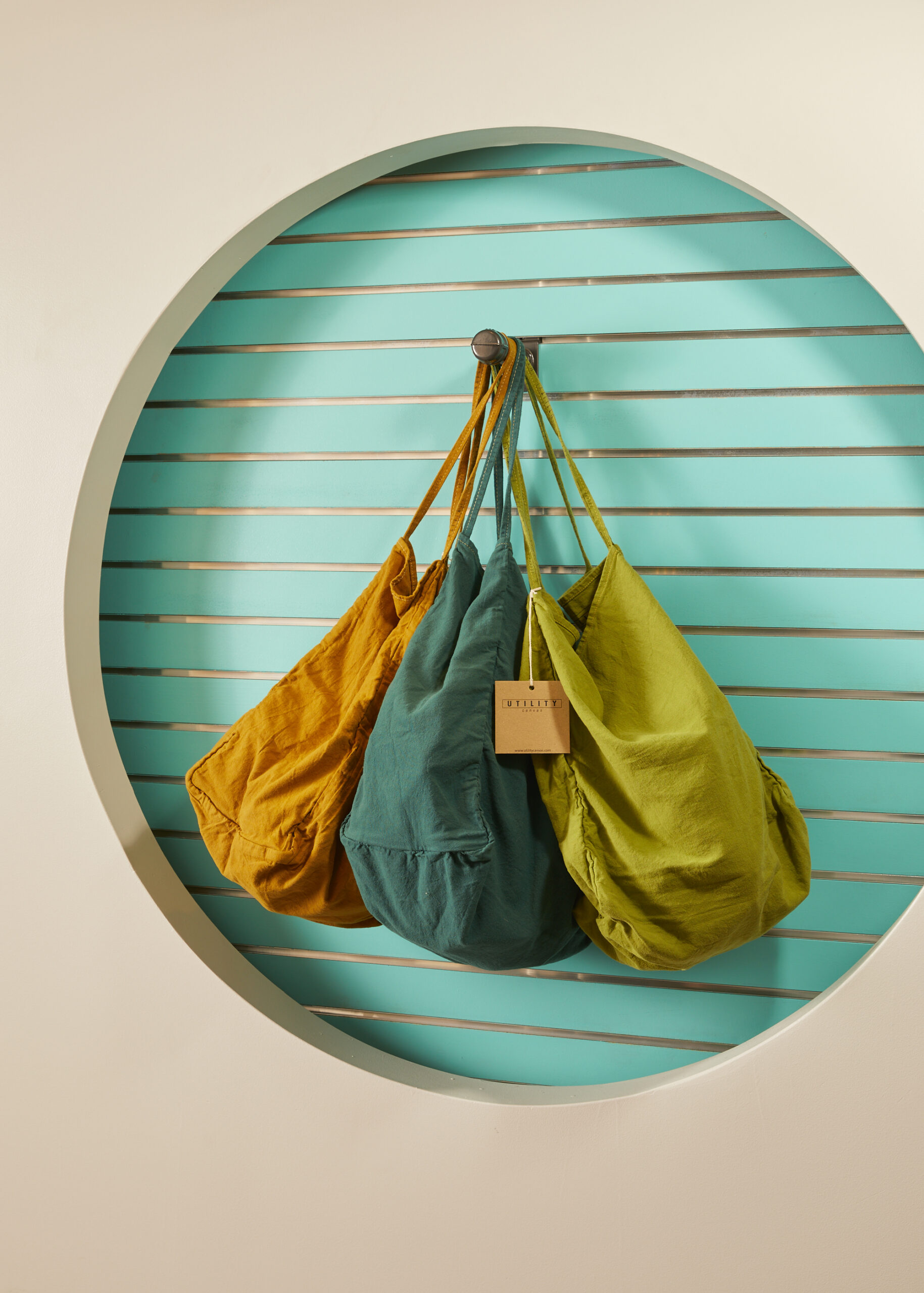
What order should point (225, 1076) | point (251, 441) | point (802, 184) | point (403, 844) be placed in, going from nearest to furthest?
point (403, 844) < point (802, 184) < point (225, 1076) < point (251, 441)

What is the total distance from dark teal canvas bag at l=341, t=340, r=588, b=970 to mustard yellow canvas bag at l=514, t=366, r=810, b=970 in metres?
0.03

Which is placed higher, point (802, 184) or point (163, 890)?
point (802, 184)

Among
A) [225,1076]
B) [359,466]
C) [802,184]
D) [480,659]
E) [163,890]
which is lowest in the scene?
[225,1076]

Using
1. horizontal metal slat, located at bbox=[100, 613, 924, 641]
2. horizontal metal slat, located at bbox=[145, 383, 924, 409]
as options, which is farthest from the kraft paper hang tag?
horizontal metal slat, located at bbox=[145, 383, 924, 409]

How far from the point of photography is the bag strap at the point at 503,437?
1.01 meters

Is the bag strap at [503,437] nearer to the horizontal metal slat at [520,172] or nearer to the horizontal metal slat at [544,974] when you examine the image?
the horizontal metal slat at [520,172]

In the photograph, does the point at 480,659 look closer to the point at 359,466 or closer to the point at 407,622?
the point at 407,622

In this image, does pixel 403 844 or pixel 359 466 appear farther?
pixel 359 466

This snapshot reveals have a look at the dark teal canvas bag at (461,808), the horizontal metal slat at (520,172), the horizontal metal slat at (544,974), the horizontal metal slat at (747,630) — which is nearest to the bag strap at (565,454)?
the dark teal canvas bag at (461,808)

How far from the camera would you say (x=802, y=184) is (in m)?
1.02

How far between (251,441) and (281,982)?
89cm

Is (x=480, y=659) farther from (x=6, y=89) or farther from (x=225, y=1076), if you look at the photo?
(x=6, y=89)

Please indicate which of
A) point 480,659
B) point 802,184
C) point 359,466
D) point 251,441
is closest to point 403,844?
point 480,659

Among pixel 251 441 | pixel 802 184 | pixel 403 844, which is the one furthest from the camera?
pixel 251 441
